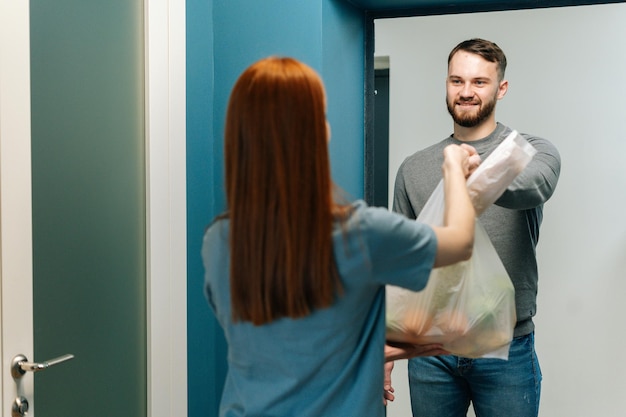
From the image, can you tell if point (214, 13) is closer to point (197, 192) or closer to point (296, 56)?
point (296, 56)

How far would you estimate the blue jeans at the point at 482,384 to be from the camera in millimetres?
1717

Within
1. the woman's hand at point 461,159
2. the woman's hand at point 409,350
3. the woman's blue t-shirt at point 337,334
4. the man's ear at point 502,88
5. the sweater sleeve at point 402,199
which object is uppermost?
the man's ear at point 502,88

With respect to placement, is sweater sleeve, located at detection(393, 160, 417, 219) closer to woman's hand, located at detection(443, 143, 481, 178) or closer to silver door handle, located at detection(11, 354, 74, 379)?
woman's hand, located at detection(443, 143, 481, 178)

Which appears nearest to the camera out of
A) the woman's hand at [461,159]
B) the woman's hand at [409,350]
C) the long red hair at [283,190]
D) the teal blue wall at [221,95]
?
the long red hair at [283,190]

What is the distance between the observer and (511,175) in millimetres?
1326

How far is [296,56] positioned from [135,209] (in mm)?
570

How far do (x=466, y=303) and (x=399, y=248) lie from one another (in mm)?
366

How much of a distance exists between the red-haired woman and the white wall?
0.86m

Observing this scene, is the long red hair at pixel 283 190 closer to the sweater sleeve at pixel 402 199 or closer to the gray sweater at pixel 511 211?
the gray sweater at pixel 511 211

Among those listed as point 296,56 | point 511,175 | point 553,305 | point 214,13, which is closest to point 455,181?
point 511,175

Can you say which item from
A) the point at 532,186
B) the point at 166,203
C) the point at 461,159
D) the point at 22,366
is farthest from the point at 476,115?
the point at 22,366

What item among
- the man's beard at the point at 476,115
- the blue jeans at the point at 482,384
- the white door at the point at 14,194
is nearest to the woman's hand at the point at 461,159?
the man's beard at the point at 476,115

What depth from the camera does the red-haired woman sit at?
1.02 m

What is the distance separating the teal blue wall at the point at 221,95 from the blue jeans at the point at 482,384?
551mm
